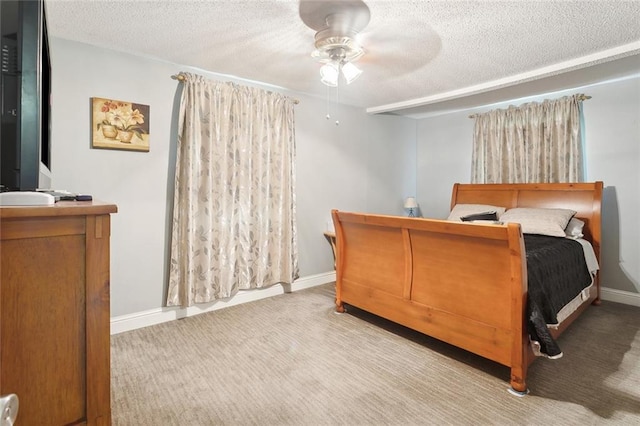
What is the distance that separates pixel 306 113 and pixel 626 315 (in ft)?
12.6

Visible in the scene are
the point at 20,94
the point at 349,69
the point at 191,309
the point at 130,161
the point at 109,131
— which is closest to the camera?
the point at 20,94

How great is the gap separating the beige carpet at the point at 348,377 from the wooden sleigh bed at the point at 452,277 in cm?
18

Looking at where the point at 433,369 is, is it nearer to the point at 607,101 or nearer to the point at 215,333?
the point at 215,333

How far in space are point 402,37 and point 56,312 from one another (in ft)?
8.27

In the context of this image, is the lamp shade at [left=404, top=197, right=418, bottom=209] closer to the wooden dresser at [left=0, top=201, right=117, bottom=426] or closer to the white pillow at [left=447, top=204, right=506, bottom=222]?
the white pillow at [left=447, top=204, right=506, bottom=222]

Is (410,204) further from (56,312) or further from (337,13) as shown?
(56,312)

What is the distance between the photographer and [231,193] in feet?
10.4

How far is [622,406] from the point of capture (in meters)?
1.74

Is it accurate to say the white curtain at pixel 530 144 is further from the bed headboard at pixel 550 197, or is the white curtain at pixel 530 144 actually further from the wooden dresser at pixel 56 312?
the wooden dresser at pixel 56 312

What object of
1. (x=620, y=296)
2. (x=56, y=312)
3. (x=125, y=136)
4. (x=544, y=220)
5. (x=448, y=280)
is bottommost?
(x=620, y=296)

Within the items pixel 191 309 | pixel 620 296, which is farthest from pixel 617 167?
pixel 191 309

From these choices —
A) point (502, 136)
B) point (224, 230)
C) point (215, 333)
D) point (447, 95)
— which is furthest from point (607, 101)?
point (215, 333)

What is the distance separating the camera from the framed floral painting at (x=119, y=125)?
8.37ft

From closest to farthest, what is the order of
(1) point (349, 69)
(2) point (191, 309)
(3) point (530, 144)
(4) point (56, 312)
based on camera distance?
(4) point (56, 312) → (1) point (349, 69) → (2) point (191, 309) → (3) point (530, 144)
